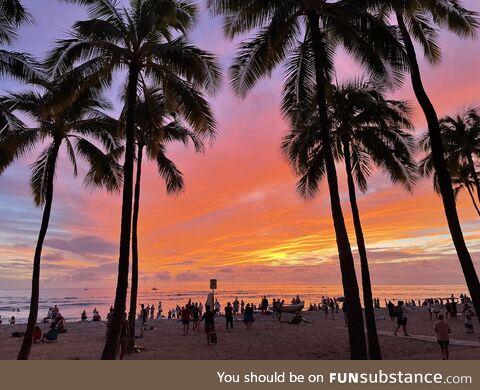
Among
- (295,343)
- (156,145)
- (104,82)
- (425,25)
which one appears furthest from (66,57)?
(295,343)

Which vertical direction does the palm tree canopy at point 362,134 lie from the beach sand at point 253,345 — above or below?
above

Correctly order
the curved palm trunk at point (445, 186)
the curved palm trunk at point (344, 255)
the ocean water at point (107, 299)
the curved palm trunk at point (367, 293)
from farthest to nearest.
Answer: the ocean water at point (107, 299) < the curved palm trunk at point (367, 293) < the curved palm trunk at point (445, 186) < the curved palm trunk at point (344, 255)

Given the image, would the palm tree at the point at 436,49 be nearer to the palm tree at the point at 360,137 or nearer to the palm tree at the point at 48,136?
the palm tree at the point at 360,137

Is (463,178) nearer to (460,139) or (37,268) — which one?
(460,139)

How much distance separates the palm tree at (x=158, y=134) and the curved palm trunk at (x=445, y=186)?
251 inches

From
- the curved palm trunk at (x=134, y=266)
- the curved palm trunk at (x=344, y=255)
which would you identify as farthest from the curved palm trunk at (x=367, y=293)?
Result: the curved palm trunk at (x=134, y=266)

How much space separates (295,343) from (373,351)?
6760 mm

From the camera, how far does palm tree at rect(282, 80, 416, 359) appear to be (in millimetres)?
16422

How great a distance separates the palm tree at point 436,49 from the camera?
425 inches

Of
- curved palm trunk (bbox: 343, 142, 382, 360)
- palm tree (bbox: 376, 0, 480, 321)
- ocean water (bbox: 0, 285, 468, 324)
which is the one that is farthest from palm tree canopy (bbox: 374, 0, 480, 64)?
ocean water (bbox: 0, 285, 468, 324)

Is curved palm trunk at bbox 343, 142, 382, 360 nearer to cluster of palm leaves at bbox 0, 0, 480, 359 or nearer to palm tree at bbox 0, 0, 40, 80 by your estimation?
cluster of palm leaves at bbox 0, 0, 480, 359

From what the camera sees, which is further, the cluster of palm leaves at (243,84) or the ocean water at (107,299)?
the ocean water at (107,299)

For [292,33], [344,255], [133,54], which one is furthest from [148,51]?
[344,255]
